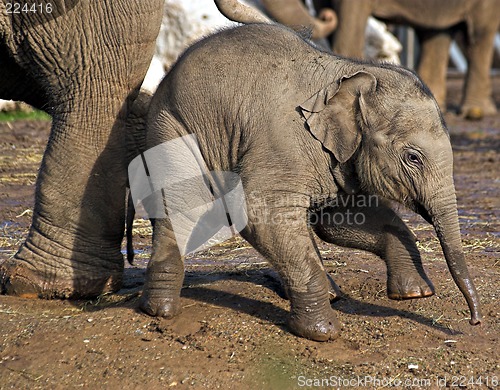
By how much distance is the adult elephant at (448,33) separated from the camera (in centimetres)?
1443

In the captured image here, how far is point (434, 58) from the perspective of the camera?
589 inches

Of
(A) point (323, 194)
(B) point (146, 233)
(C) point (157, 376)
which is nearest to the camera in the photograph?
(C) point (157, 376)

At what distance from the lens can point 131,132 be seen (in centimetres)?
549

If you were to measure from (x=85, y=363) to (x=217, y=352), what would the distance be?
23.2 inches

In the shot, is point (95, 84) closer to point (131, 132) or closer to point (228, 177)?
point (131, 132)

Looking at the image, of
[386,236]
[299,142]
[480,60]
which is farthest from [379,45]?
[299,142]

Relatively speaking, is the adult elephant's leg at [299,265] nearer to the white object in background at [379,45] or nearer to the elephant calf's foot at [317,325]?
the elephant calf's foot at [317,325]

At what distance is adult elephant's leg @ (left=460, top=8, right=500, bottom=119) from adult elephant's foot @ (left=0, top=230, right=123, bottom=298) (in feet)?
32.8

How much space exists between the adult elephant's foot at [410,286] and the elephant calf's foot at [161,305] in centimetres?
107

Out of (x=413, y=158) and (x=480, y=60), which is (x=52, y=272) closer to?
(x=413, y=158)

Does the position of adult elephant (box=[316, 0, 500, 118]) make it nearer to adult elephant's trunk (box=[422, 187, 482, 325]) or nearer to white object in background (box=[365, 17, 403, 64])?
white object in background (box=[365, 17, 403, 64])

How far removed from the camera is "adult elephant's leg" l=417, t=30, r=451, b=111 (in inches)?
588

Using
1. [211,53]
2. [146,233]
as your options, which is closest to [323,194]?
[211,53]

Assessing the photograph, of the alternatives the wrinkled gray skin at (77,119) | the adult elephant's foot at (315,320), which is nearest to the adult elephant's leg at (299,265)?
the adult elephant's foot at (315,320)
